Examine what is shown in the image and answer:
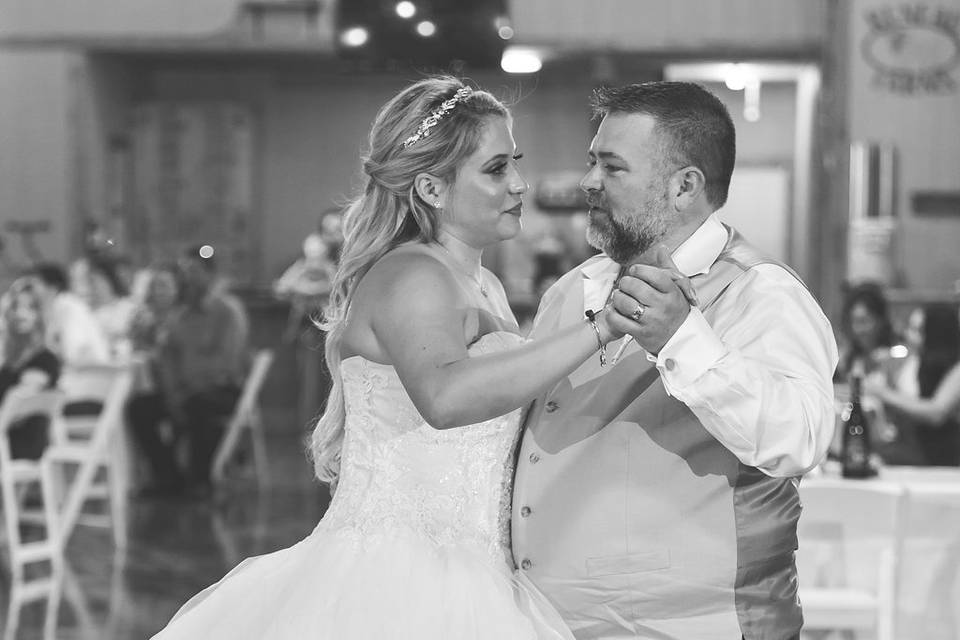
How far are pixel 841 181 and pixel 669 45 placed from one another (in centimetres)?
180

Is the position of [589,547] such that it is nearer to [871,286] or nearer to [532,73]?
[871,286]

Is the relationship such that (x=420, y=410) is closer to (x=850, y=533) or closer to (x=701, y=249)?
(x=701, y=249)

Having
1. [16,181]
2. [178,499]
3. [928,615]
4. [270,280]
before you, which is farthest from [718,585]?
[270,280]

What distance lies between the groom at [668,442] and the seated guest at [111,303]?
7.13 meters

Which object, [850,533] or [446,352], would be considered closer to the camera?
[446,352]

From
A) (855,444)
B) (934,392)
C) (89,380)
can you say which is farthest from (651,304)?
(89,380)

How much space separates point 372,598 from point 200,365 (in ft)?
22.0

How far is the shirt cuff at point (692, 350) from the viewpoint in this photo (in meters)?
1.72

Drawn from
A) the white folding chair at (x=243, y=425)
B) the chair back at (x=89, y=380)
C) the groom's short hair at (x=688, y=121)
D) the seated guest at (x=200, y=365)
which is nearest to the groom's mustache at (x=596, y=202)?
the groom's short hair at (x=688, y=121)

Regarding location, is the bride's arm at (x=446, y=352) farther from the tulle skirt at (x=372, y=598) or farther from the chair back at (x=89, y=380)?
the chair back at (x=89, y=380)

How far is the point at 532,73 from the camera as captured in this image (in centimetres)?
1293

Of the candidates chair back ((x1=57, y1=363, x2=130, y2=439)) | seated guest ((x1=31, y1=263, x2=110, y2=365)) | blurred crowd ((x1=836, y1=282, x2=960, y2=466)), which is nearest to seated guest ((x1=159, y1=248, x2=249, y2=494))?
seated guest ((x1=31, y1=263, x2=110, y2=365))

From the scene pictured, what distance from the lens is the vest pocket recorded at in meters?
1.91

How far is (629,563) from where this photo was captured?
193 cm
